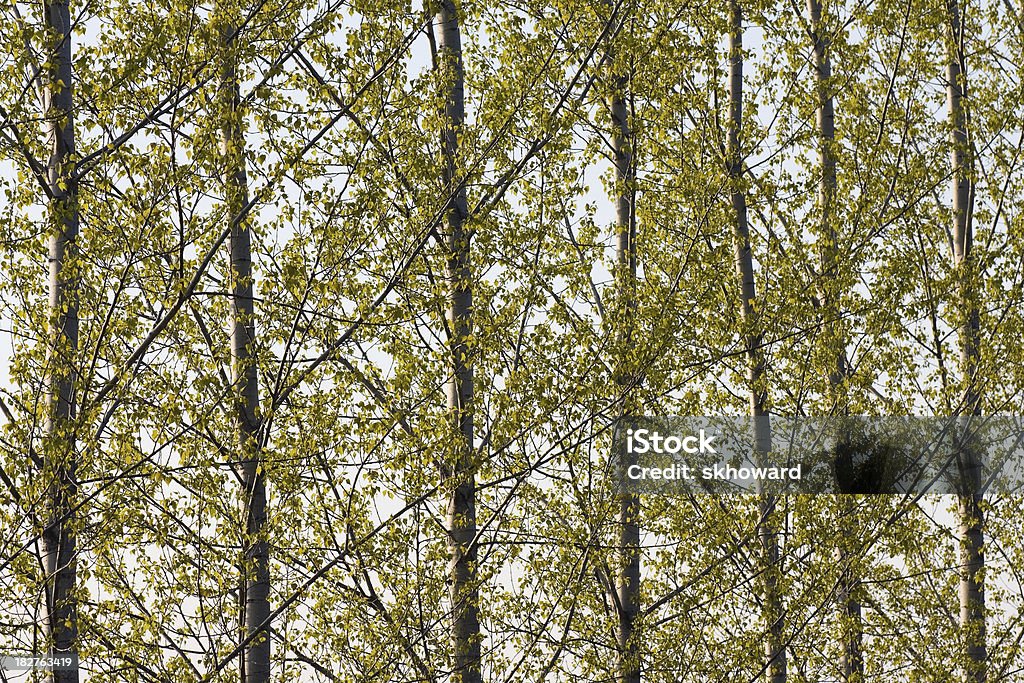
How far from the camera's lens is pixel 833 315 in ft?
38.7

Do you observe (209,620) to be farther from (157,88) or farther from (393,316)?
(157,88)

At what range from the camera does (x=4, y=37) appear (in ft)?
24.2

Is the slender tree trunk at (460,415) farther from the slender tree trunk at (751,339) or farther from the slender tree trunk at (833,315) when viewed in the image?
the slender tree trunk at (833,315)

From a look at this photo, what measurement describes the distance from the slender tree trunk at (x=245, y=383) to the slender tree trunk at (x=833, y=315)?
5737mm

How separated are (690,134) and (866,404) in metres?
3.39

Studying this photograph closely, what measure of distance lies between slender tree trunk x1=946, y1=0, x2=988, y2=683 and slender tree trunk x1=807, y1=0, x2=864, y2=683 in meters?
1.12

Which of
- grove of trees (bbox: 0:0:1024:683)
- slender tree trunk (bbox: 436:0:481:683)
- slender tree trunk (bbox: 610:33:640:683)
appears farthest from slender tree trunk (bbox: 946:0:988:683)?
slender tree trunk (bbox: 436:0:481:683)

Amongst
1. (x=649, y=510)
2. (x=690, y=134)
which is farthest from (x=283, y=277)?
(x=690, y=134)

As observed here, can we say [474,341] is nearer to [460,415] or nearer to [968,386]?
[460,415]

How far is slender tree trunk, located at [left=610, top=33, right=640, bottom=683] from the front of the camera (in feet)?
33.0

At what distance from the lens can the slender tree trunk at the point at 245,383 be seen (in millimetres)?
8094

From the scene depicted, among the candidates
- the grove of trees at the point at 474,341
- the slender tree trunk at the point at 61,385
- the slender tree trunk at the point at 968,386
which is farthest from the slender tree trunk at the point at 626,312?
the slender tree trunk at the point at 61,385

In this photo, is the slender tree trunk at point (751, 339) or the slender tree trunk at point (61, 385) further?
the slender tree trunk at point (751, 339)

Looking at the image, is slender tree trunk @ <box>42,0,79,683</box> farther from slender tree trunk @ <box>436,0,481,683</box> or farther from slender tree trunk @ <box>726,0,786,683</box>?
slender tree trunk @ <box>726,0,786,683</box>
